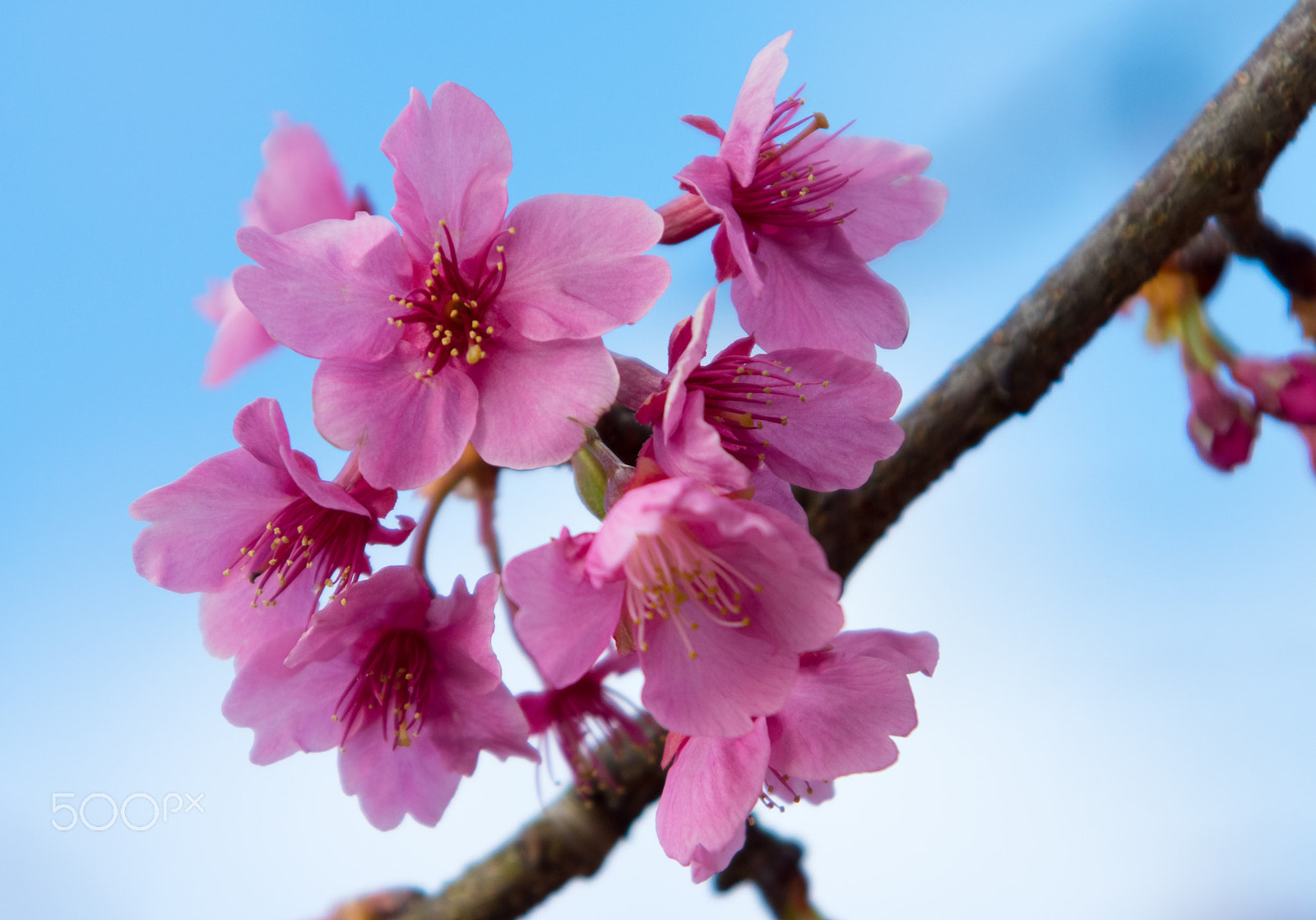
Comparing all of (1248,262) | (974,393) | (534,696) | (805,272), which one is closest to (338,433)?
(805,272)

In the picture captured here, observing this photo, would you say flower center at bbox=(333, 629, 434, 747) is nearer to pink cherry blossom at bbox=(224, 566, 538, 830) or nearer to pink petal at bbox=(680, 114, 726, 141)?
pink cherry blossom at bbox=(224, 566, 538, 830)

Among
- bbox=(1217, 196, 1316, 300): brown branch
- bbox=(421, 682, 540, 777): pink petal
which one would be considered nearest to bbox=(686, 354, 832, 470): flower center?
bbox=(421, 682, 540, 777): pink petal

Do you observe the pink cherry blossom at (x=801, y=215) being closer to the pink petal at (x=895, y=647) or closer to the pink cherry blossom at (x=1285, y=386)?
the pink petal at (x=895, y=647)

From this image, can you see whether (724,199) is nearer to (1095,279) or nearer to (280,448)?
(280,448)

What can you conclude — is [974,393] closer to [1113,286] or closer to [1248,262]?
[1113,286]

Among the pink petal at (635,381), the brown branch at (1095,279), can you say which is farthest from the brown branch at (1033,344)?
the pink petal at (635,381)

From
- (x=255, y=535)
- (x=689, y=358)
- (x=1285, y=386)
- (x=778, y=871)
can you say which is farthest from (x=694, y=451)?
(x=1285, y=386)
